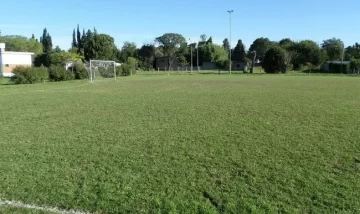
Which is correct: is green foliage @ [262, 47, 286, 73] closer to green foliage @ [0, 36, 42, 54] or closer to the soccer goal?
the soccer goal

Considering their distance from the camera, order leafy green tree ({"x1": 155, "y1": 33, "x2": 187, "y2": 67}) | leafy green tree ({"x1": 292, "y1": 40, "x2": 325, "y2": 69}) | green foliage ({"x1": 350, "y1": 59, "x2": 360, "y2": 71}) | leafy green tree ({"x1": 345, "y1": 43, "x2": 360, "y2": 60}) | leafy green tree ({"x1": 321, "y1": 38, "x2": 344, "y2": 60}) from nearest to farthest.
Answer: green foliage ({"x1": 350, "y1": 59, "x2": 360, "y2": 71})
leafy green tree ({"x1": 292, "y1": 40, "x2": 325, "y2": 69})
leafy green tree ({"x1": 345, "y1": 43, "x2": 360, "y2": 60})
leafy green tree ({"x1": 321, "y1": 38, "x2": 344, "y2": 60})
leafy green tree ({"x1": 155, "y1": 33, "x2": 187, "y2": 67})

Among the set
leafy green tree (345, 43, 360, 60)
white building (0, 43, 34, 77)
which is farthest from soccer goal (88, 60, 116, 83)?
leafy green tree (345, 43, 360, 60)

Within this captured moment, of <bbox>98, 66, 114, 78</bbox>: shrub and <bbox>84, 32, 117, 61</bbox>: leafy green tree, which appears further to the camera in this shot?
<bbox>84, 32, 117, 61</bbox>: leafy green tree

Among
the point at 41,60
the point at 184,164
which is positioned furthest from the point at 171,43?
the point at 184,164

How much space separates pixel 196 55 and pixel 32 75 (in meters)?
80.1

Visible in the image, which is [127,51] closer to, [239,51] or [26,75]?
[239,51]

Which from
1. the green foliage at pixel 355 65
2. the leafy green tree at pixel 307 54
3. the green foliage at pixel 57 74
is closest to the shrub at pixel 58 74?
the green foliage at pixel 57 74

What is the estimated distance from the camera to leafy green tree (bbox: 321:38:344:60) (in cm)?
8979

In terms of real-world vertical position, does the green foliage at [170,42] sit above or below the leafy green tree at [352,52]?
above

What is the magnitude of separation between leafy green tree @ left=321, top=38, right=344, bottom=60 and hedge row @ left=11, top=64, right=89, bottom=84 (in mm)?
73590

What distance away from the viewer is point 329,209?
347 cm

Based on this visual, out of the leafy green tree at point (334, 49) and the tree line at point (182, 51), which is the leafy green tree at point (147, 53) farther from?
the leafy green tree at point (334, 49)

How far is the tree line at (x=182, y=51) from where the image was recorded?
6481 centimetres

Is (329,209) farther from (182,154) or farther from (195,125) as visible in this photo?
(195,125)
